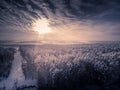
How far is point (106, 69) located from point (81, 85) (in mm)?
5811

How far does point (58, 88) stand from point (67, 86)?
5.21 ft

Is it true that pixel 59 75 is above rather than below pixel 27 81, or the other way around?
above

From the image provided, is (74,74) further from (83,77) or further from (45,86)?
(45,86)

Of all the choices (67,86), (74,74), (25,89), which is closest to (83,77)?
(74,74)

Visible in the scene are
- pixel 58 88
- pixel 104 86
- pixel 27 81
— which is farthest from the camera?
pixel 27 81

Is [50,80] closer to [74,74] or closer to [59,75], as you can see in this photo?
[59,75]

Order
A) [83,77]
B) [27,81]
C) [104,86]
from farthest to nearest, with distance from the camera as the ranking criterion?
[27,81]
[83,77]
[104,86]

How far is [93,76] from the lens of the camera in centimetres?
2795

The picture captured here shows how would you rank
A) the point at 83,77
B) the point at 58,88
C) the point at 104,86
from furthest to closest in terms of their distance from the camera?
1. the point at 83,77
2. the point at 58,88
3. the point at 104,86

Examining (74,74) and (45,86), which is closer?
(45,86)

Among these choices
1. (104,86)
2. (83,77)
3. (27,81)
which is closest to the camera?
(104,86)

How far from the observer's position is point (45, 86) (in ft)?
86.5

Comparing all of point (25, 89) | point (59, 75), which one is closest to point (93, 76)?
point (59, 75)

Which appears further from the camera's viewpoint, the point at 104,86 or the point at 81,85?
the point at 81,85
